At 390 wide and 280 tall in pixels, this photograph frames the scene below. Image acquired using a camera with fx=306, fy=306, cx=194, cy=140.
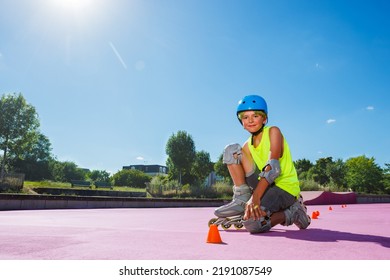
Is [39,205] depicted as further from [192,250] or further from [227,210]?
[192,250]

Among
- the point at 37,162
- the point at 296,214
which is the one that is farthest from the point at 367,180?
the point at 37,162

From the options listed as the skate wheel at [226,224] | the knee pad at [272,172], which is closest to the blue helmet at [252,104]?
the knee pad at [272,172]

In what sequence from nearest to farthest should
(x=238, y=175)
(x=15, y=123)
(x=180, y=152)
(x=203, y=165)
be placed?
(x=238, y=175) → (x=15, y=123) → (x=180, y=152) → (x=203, y=165)

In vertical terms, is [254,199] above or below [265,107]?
below

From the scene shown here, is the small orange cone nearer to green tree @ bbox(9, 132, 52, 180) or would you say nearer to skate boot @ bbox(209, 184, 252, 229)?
skate boot @ bbox(209, 184, 252, 229)

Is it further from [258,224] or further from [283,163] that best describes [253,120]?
[258,224]

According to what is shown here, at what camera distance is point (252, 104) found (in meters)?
3.81

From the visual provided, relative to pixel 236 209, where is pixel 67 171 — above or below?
above

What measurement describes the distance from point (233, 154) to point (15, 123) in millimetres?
30710

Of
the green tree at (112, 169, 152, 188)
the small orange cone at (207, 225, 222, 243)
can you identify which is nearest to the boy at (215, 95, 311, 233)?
the small orange cone at (207, 225, 222, 243)

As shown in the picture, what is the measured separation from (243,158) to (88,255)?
7.56 feet

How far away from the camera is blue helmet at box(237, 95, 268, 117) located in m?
3.80
